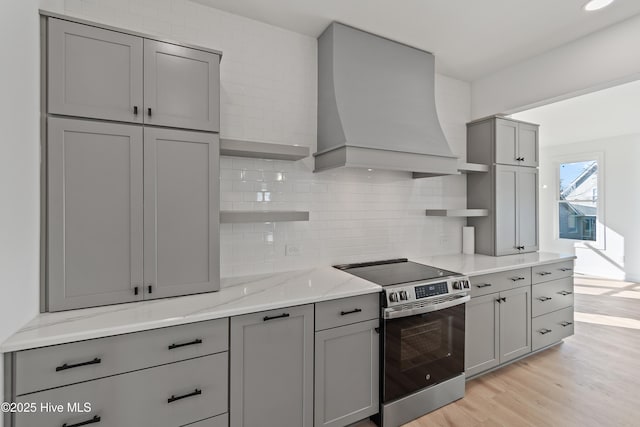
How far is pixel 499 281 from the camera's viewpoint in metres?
2.75

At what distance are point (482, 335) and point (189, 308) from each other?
242cm

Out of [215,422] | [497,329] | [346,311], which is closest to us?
[215,422]

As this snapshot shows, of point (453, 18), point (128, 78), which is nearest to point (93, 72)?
point (128, 78)

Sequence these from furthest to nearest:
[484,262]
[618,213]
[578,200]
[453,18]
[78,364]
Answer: [578,200]
[618,213]
[484,262]
[453,18]
[78,364]

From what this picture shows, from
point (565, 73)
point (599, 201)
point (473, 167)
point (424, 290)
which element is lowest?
point (424, 290)

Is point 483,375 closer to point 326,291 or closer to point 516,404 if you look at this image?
point 516,404

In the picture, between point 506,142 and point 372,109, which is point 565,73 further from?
point 372,109

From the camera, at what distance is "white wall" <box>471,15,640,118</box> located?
97.2 inches

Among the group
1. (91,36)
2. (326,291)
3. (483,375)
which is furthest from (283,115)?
(483,375)

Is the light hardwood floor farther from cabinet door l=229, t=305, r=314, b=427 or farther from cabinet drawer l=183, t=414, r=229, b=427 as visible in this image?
cabinet drawer l=183, t=414, r=229, b=427

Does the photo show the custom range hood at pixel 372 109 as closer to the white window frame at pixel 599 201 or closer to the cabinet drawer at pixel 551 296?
the cabinet drawer at pixel 551 296

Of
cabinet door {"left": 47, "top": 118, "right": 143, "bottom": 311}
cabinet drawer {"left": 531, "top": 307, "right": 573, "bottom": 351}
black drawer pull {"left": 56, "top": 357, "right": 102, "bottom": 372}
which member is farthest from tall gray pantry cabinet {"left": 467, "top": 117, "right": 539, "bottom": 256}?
black drawer pull {"left": 56, "top": 357, "right": 102, "bottom": 372}

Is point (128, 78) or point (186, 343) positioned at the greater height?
point (128, 78)

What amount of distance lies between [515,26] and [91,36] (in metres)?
3.09
